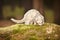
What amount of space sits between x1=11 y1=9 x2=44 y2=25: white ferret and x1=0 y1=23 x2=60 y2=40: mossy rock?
0.04 m

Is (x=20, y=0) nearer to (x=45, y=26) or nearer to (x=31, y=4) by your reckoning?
(x=31, y=4)

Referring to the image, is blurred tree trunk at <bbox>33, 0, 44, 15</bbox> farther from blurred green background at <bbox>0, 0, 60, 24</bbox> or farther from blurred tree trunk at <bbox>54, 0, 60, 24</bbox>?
blurred tree trunk at <bbox>54, 0, 60, 24</bbox>

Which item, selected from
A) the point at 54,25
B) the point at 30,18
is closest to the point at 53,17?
the point at 54,25

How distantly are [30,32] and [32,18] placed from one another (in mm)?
121

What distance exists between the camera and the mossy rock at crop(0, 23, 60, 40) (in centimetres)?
107

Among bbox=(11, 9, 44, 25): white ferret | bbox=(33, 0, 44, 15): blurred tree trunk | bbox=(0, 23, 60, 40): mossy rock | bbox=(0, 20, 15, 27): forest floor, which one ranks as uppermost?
bbox=(33, 0, 44, 15): blurred tree trunk

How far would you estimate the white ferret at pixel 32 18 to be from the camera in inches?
43.6

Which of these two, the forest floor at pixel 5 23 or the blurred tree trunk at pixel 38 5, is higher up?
the blurred tree trunk at pixel 38 5

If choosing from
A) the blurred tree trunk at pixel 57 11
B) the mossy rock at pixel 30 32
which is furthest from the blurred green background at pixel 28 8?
the mossy rock at pixel 30 32

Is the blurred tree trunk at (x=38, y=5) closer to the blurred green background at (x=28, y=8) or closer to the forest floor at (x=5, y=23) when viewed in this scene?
the blurred green background at (x=28, y=8)

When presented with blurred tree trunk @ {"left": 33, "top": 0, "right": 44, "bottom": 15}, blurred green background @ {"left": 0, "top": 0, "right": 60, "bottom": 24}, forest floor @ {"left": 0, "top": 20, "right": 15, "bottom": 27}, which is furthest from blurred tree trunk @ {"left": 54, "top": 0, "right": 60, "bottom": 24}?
forest floor @ {"left": 0, "top": 20, "right": 15, "bottom": 27}

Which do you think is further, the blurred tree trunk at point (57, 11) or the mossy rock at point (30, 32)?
the blurred tree trunk at point (57, 11)

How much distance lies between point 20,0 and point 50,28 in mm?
365

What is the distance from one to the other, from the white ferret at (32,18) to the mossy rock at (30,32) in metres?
0.04
